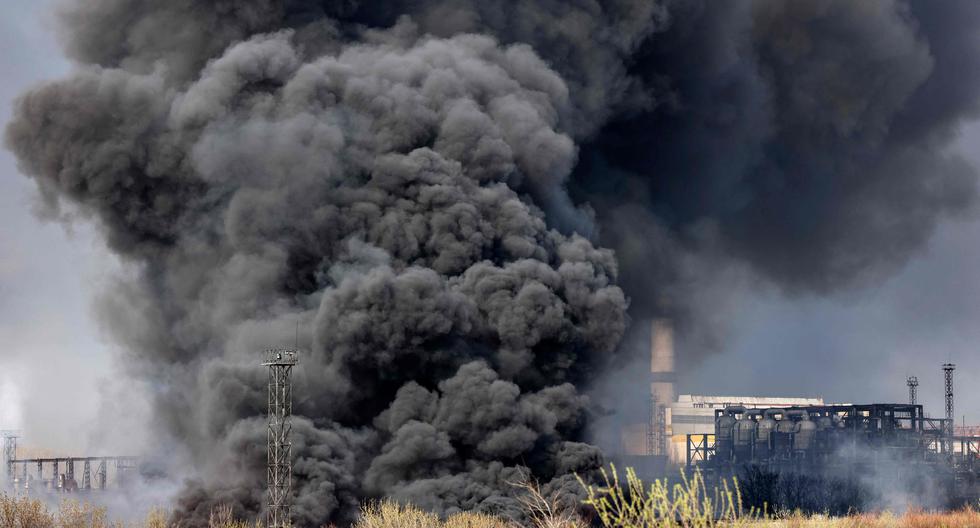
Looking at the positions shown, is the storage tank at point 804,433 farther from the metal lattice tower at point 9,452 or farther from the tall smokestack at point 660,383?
the metal lattice tower at point 9,452

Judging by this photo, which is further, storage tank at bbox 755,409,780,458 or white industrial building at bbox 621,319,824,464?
white industrial building at bbox 621,319,824,464

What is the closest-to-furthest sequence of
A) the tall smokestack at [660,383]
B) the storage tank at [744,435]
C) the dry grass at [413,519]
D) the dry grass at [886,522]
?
the dry grass at [413,519]
the dry grass at [886,522]
the storage tank at [744,435]
the tall smokestack at [660,383]

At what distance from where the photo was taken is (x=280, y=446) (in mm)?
64750

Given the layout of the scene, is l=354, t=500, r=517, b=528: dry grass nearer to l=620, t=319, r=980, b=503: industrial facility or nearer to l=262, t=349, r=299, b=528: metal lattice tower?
l=262, t=349, r=299, b=528: metal lattice tower

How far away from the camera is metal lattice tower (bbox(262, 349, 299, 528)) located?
203 ft

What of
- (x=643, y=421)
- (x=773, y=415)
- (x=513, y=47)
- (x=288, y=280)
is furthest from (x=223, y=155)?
(x=643, y=421)

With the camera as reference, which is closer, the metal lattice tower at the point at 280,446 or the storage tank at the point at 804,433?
the metal lattice tower at the point at 280,446

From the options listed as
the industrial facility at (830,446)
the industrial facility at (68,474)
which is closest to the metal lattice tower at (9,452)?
the industrial facility at (68,474)

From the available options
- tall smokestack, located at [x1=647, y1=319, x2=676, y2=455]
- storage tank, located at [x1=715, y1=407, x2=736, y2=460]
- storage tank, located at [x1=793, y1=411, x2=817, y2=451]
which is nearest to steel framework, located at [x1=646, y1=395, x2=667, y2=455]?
tall smokestack, located at [x1=647, y1=319, x2=676, y2=455]

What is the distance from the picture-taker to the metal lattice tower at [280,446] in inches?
2437

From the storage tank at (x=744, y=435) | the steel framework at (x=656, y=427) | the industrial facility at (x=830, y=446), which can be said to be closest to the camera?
the industrial facility at (x=830, y=446)

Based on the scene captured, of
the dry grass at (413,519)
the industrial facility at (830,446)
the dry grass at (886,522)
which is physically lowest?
the dry grass at (886,522)

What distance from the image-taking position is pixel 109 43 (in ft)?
280

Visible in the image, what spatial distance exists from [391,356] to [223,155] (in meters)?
14.5
